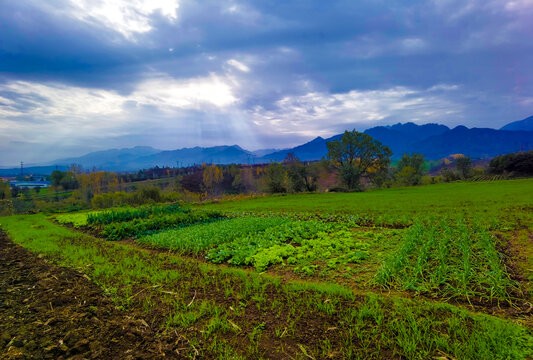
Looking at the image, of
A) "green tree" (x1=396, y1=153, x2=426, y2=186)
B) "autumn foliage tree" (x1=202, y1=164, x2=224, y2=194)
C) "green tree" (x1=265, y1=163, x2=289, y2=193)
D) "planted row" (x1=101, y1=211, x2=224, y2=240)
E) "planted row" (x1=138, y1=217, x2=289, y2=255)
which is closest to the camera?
"planted row" (x1=138, y1=217, x2=289, y2=255)

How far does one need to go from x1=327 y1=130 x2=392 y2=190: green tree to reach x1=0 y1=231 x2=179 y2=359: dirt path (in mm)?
47338

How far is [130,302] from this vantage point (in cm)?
525

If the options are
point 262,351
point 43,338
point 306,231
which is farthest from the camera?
point 306,231

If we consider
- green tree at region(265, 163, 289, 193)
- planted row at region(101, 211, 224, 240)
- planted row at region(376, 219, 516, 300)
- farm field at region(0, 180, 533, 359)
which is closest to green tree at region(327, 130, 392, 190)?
green tree at region(265, 163, 289, 193)

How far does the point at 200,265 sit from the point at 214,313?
9.89 feet

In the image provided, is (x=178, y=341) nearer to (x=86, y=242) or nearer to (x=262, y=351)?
(x=262, y=351)

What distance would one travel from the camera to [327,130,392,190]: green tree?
163 feet

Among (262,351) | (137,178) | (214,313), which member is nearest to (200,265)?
(214,313)

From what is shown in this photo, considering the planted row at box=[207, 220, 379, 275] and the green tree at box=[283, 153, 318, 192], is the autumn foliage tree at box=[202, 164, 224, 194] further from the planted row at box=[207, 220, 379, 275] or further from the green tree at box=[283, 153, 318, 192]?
the planted row at box=[207, 220, 379, 275]

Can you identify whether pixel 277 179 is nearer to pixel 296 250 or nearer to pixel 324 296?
pixel 296 250

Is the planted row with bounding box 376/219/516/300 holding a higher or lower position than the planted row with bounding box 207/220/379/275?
higher

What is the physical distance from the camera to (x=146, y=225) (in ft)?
47.6

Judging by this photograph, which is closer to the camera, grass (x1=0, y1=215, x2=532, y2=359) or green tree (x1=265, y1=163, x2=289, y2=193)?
grass (x1=0, y1=215, x2=532, y2=359)

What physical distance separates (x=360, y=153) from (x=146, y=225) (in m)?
45.7
